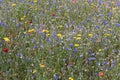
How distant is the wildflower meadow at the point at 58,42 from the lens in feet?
12.8

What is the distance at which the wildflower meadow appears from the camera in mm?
3906

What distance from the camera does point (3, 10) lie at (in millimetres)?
5539

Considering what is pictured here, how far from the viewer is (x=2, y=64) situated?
4035mm

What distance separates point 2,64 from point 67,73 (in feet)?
2.85

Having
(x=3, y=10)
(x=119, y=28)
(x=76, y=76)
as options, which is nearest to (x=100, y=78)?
(x=76, y=76)

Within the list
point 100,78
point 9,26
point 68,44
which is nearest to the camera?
point 100,78

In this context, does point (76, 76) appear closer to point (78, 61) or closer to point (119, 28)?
point (78, 61)

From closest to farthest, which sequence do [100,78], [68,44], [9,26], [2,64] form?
1. [100,78]
2. [2,64]
3. [68,44]
4. [9,26]

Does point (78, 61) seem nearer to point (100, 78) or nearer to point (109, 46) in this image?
point (100, 78)

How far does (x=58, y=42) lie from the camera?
4430 millimetres

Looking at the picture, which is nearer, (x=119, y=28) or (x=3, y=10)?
(x=119, y=28)

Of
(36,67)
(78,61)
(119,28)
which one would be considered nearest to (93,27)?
(119,28)

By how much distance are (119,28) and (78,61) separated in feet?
4.48

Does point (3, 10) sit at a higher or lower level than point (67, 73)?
higher
